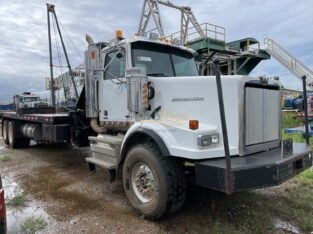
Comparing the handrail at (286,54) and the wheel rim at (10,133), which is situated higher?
the handrail at (286,54)

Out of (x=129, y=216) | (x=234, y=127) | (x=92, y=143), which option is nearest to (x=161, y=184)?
(x=129, y=216)

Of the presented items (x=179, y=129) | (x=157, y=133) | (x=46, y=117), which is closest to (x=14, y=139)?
(x=46, y=117)

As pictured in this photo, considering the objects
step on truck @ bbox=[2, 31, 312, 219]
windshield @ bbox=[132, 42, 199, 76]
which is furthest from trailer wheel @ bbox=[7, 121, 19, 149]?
windshield @ bbox=[132, 42, 199, 76]

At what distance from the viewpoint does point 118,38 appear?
5.36m

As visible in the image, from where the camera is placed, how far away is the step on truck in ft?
11.9

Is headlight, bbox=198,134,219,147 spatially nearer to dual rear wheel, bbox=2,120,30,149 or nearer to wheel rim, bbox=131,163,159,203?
wheel rim, bbox=131,163,159,203

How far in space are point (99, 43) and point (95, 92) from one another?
92 cm

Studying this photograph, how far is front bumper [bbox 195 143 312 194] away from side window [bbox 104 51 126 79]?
7.67 ft

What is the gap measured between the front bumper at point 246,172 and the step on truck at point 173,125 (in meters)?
0.01

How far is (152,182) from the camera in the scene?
4.17 metres

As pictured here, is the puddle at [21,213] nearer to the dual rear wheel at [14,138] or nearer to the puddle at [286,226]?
the puddle at [286,226]

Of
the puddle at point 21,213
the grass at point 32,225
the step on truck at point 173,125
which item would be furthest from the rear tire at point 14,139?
the grass at point 32,225

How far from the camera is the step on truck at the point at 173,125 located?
3.61 meters

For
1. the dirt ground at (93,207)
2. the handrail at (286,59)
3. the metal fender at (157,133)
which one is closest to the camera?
the metal fender at (157,133)
